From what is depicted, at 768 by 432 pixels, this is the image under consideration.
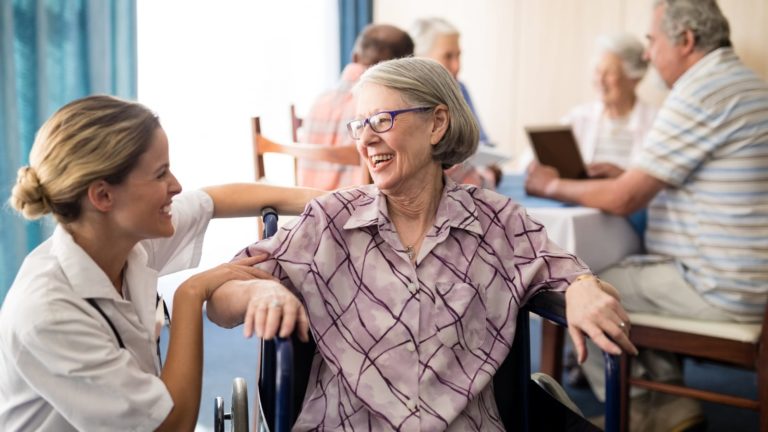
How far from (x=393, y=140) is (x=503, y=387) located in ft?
1.69

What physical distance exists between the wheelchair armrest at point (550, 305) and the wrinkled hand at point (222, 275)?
490 mm

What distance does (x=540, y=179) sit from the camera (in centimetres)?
256

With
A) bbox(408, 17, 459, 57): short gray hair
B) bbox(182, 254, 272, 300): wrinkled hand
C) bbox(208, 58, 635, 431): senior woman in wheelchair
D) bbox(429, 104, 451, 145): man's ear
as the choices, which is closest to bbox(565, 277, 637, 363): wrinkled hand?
bbox(208, 58, 635, 431): senior woman in wheelchair

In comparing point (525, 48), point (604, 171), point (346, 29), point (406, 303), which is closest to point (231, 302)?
point (406, 303)

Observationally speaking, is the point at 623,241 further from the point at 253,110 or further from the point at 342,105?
the point at 253,110

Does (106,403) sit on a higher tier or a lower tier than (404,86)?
lower

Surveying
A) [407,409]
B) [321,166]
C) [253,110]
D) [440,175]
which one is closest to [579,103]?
[253,110]

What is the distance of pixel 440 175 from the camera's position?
5.20ft

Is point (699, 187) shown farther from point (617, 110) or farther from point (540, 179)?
point (617, 110)

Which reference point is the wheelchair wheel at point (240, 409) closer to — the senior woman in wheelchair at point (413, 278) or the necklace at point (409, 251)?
the senior woman in wheelchair at point (413, 278)

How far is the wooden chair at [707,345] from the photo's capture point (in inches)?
80.7

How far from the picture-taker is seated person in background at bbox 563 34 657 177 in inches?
146

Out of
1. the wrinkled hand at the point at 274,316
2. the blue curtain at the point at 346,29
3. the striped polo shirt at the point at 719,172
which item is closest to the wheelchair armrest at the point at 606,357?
the wrinkled hand at the point at 274,316

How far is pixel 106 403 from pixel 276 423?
0.81 feet
